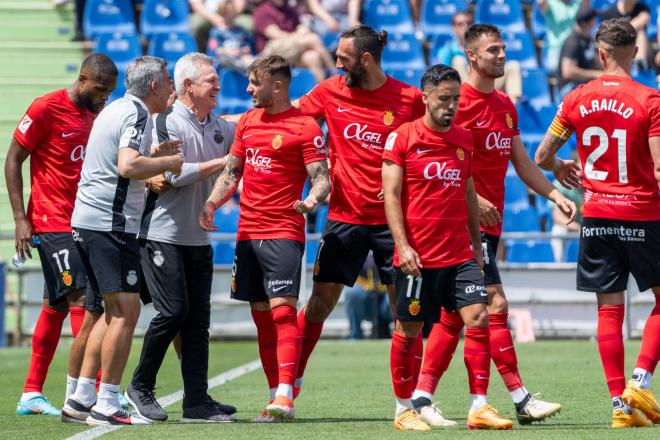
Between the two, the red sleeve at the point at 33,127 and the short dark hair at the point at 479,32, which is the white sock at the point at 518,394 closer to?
the short dark hair at the point at 479,32

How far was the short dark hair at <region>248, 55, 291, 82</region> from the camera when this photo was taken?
757cm

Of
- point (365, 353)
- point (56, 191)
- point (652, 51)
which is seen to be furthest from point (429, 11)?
point (56, 191)

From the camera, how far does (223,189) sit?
7633 millimetres

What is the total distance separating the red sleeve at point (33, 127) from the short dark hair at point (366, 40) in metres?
2.21

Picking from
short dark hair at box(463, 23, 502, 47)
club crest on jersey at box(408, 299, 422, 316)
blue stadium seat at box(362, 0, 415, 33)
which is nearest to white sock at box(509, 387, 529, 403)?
club crest on jersey at box(408, 299, 422, 316)

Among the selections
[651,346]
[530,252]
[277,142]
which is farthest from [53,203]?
[530,252]

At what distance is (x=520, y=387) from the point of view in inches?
295

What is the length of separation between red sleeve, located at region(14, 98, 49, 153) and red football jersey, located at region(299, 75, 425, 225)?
2.01 metres

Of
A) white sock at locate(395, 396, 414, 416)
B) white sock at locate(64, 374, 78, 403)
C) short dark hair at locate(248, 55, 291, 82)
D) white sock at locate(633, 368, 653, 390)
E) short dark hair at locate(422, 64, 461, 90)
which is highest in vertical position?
short dark hair at locate(248, 55, 291, 82)

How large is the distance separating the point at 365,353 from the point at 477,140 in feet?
19.7

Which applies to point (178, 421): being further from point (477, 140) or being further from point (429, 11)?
point (429, 11)

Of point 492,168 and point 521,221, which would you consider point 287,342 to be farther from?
point 521,221

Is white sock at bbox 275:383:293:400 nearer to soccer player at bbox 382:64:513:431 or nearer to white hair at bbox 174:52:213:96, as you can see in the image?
soccer player at bbox 382:64:513:431

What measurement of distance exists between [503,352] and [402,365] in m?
0.84
